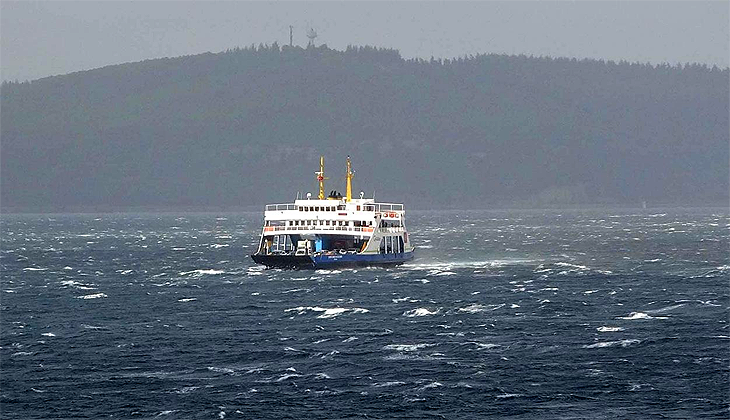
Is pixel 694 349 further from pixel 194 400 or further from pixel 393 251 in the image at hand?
pixel 393 251

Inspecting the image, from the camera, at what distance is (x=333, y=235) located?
137125 millimetres

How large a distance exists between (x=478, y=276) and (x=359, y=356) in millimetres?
55129

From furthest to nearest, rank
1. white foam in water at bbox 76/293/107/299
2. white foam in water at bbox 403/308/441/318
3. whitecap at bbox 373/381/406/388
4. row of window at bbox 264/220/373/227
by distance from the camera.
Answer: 1. row of window at bbox 264/220/373/227
2. white foam in water at bbox 76/293/107/299
3. white foam in water at bbox 403/308/441/318
4. whitecap at bbox 373/381/406/388

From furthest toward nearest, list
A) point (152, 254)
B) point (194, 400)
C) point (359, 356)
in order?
point (152, 254)
point (359, 356)
point (194, 400)

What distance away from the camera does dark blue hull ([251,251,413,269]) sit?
432 feet

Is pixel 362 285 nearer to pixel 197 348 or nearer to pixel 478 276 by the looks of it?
pixel 478 276

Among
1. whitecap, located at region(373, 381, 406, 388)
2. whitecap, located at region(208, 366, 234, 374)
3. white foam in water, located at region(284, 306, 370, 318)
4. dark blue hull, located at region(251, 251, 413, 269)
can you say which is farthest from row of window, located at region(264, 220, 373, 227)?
whitecap, located at region(373, 381, 406, 388)

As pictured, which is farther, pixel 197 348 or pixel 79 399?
pixel 197 348

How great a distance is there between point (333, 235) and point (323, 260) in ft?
19.3

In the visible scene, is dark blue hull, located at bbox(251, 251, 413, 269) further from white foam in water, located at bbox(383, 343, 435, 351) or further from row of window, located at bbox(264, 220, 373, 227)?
white foam in water, located at bbox(383, 343, 435, 351)

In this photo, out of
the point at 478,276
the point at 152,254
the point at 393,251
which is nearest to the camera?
the point at 478,276

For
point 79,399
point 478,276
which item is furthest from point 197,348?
point 478,276

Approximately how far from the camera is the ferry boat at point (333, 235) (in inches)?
5246

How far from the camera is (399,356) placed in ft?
240
